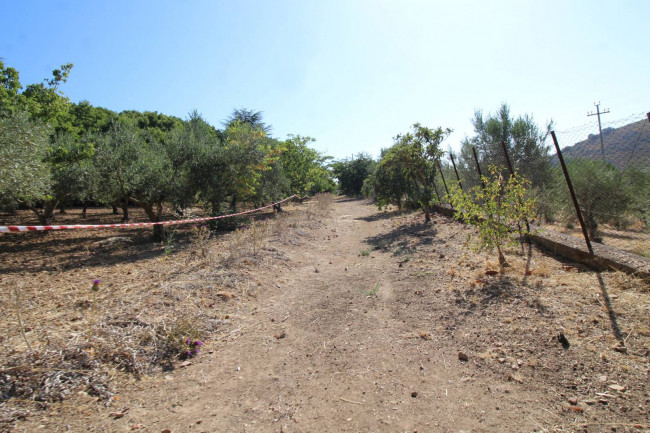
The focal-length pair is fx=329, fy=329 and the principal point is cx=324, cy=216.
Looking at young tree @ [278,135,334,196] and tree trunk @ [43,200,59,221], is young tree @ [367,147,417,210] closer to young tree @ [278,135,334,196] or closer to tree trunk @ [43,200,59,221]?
young tree @ [278,135,334,196]

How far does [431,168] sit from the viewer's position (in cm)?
1075

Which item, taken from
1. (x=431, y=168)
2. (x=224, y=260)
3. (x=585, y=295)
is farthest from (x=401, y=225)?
(x=585, y=295)

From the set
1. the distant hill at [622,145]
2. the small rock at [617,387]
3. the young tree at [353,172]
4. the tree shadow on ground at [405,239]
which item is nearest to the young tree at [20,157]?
the tree shadow on ground at [405,239]

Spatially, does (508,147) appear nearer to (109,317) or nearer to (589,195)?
(589,195)

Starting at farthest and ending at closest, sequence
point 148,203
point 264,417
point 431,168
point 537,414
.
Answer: point 431,168 → point 148,203 → point 264,417 → point 537,414

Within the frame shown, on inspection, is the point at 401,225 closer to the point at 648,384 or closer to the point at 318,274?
the point at 318,274

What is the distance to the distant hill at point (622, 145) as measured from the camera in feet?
15.4

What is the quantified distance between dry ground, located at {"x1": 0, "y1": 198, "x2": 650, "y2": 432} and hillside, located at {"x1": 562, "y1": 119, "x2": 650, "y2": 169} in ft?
6.85

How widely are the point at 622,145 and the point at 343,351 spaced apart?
5827 mm

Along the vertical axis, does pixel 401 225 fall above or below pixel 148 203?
below

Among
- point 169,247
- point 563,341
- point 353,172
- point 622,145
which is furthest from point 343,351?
point 353,172

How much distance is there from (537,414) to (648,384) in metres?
0.85

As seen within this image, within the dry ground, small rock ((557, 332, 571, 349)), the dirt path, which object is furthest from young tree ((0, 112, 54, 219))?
small rock ((557, 332, 571, 349))

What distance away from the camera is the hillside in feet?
15.5
